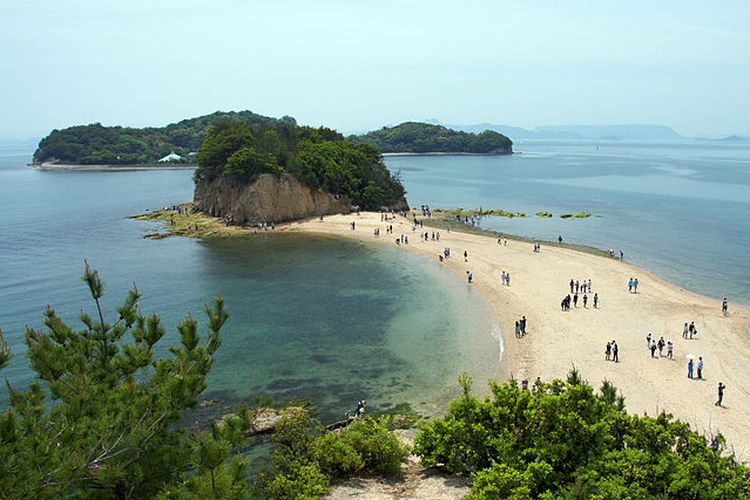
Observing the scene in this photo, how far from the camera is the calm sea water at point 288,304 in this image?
89.6 feet

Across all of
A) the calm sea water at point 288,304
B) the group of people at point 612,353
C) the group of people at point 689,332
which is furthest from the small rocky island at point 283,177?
the group of people at point 689,332

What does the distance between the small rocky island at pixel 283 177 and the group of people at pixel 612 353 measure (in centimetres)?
4669

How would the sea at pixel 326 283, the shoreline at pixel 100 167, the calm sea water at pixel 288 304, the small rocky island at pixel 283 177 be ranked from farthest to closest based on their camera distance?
the shoreline at pixel 100 167
the small rocky island at pixel 283 177
the sea at pixel 326 283
the calm sea water at pixel 288 304

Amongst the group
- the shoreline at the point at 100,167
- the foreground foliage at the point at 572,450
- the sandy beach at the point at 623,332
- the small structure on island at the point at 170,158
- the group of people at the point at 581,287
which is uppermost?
the small structure on island at the point at 170,158

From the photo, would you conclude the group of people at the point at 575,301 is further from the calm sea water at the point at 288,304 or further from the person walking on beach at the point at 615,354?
the person walking on beach at the point at 615,354

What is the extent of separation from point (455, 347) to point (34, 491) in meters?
25.1

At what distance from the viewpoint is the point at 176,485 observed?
35.9ft

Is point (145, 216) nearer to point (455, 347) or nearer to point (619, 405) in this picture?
point (455, 347)

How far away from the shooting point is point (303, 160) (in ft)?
234

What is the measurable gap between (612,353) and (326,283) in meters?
22.8

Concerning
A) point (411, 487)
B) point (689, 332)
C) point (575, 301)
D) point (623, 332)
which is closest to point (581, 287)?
point (575, 301)

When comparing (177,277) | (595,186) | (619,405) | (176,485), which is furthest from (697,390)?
(595,186)

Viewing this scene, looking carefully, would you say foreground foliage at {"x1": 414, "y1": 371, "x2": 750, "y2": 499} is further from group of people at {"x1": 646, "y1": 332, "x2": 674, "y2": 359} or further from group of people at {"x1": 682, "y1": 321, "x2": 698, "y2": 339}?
group of people at {"x1": 682, "y1": 321, "x2": 698, "y2": 339}

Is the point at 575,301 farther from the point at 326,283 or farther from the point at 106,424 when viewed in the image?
the point at 106,424
